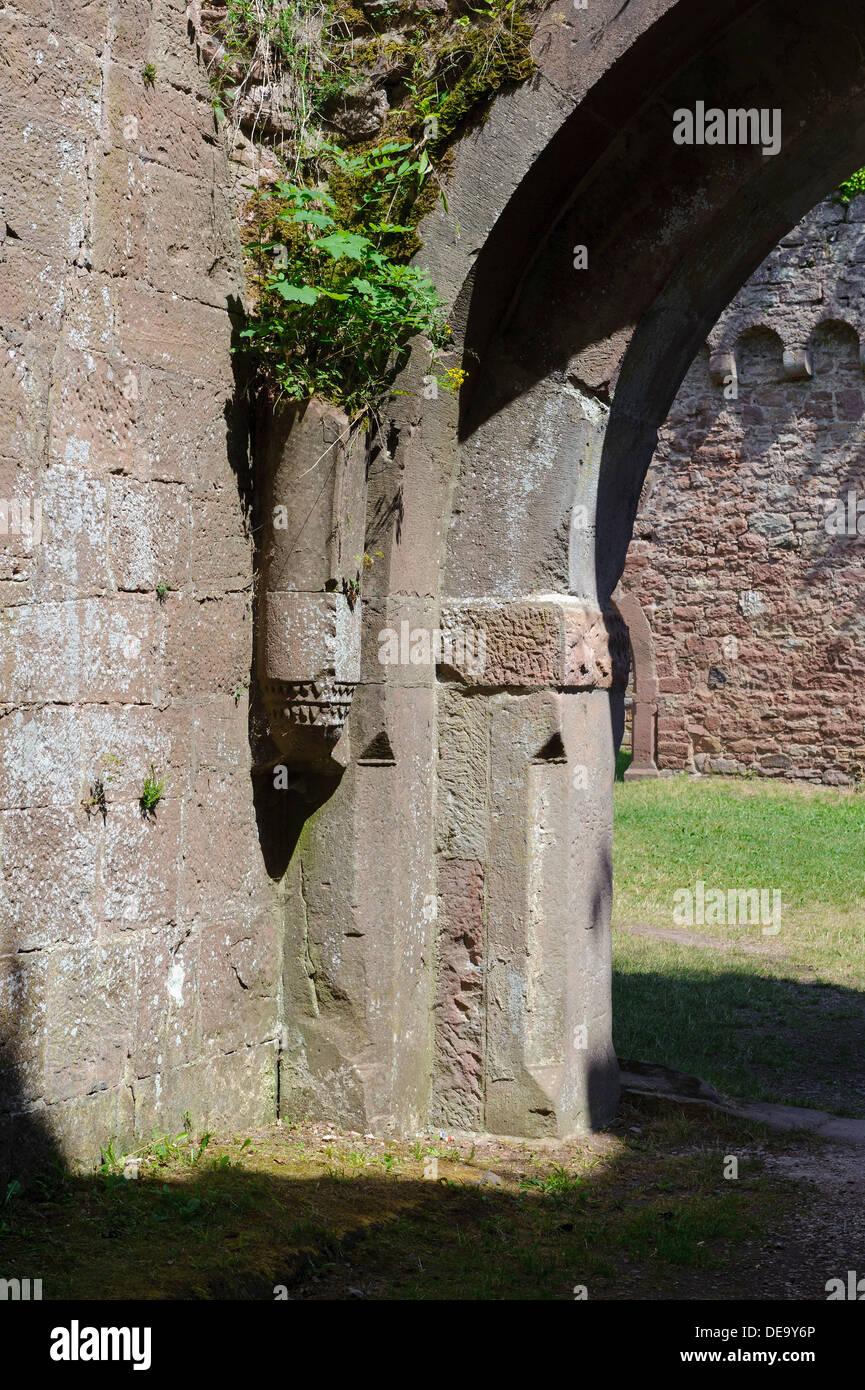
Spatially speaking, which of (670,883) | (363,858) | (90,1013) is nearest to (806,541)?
(670,883)

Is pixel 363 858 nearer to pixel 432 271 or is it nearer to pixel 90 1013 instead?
pixel 90 1013

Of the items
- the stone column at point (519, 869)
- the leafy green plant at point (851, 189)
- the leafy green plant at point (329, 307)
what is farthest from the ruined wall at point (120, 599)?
the leafy green plant at point (851, 189)

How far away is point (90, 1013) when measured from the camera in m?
3.50

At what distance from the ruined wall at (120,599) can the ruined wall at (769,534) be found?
10.8 meters

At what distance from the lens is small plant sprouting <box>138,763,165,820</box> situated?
3.66 m

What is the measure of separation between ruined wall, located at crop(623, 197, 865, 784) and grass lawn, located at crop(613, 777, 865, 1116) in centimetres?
108

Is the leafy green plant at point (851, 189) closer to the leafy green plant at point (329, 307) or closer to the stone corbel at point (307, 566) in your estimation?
the leafy green plant at point (329, 307)

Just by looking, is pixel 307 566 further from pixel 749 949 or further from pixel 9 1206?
pixel 749 949

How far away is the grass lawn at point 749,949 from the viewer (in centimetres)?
592

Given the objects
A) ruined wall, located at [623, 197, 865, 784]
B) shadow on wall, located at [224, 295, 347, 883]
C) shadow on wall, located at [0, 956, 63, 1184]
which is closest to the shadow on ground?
shadow on wall, located at [224, 295, 347, 883]

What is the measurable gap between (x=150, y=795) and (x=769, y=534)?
11409mm

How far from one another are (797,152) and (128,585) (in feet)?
8.09

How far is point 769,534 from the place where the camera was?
14094 millimetres

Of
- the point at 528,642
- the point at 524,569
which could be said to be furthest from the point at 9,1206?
the point at 524,569
